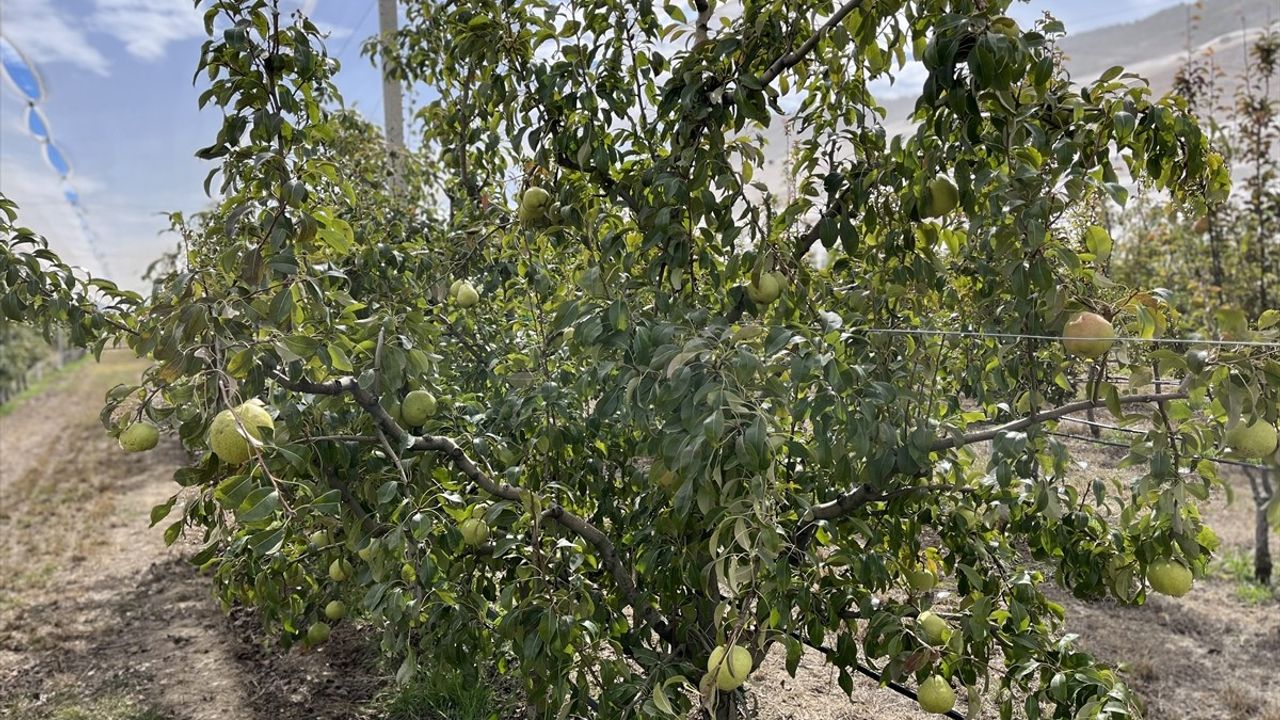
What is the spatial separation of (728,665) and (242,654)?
295cm

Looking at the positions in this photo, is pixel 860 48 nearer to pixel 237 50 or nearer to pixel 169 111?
pixel 237 50

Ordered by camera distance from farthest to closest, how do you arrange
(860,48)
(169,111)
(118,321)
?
1. (169,111)
2. (118,321)
3. (860,48)

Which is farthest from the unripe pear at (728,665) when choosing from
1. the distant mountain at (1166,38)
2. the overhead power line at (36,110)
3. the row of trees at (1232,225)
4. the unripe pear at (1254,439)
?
the overhead power line at (36,110)

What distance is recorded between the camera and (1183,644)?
3.59 metres

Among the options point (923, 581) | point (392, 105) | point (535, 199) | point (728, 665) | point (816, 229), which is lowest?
point (923, 581)

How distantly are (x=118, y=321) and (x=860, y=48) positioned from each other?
165 centimetres

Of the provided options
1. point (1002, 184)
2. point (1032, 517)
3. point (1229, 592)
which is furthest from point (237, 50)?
point (1229, 592)

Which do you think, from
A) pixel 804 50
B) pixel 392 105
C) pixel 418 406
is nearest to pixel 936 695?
pixel 418 406

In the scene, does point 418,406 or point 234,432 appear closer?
point 234,432

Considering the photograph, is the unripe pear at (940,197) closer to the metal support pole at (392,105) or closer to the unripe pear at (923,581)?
the unripe pear at (923,581)

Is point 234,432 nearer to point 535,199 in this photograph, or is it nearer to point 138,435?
point 138,435

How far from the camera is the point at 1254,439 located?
3.73 feet

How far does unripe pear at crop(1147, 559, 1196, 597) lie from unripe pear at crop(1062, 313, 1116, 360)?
1.78ft

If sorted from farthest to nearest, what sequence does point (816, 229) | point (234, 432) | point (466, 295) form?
point (466, 295) < point (816, 229) < point (234, 432)
